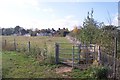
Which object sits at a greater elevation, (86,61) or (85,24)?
(85,24)

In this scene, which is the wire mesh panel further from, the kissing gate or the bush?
the bush

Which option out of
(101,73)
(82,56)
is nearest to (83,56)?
(82,56)

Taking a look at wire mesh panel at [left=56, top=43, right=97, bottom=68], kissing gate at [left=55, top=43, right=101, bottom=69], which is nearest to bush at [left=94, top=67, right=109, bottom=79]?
kissing gate at [left=55, top=43, right=101, bottom=69]

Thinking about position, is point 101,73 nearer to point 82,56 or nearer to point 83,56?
point 83,56

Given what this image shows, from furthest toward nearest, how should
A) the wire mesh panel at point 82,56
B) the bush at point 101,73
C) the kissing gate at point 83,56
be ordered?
1. the wire mesh panel at point 82,56
2. the kissing gate at point 83,56
3. the bush at point 101,73

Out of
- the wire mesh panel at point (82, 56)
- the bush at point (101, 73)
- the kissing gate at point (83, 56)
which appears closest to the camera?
the bush at point (101, 73)

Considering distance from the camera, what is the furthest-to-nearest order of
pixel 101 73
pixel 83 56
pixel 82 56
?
1. pixel 82 56
2. pixel 83 56
3. pixel 101 73

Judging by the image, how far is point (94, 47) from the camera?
50.7 ft

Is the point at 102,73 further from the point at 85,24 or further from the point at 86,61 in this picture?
the point at 85,24

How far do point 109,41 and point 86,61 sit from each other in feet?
6.20

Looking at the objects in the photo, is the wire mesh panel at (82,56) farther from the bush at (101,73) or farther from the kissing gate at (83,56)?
the bush at (101,73)

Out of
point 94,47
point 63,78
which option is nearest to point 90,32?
point 94,47

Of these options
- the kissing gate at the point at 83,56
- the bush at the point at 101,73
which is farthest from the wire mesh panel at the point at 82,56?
the bush at the point at 101,73

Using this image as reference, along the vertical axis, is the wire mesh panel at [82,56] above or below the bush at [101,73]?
above
